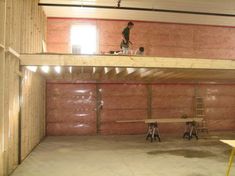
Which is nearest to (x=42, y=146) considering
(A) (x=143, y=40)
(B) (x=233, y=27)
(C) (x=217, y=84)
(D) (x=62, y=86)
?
(D) (x=62, y=86)

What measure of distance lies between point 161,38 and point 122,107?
3.72 m

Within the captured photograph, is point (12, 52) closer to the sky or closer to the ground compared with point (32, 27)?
closer to the ground

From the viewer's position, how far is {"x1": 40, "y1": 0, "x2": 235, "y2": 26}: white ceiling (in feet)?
32.1

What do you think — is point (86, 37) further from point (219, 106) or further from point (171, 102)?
point (219, 106)

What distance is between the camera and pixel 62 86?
1154cm

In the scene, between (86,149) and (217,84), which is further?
(217,84)

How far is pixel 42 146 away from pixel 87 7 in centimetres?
550

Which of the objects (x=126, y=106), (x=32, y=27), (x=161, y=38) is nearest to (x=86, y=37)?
(x=161, y=38)

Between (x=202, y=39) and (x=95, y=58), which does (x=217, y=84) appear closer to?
(x=202, y=39)

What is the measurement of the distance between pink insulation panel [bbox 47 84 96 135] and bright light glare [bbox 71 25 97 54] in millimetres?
1690

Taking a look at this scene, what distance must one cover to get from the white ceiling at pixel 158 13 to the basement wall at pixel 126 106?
9.90ft

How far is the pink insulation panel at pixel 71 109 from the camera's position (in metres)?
11.5

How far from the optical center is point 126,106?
475 inches

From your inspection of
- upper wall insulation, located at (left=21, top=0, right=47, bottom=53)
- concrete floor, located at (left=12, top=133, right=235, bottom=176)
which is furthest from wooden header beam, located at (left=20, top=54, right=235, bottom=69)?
concrete floor, located at (left=12, top=133, right=235, bottom=176)
